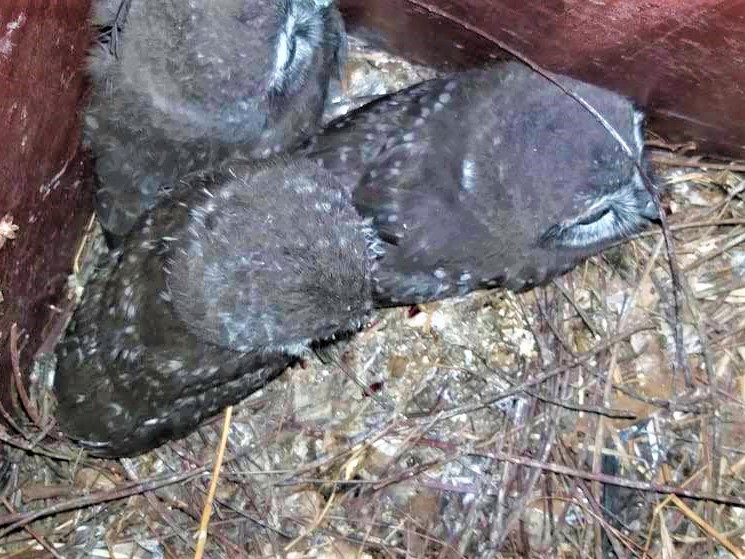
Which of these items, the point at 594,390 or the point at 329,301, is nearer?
the point at 329,301

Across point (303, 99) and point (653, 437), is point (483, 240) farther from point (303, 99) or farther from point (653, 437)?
point (653, 437)

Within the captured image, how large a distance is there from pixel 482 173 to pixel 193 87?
2.31 ft

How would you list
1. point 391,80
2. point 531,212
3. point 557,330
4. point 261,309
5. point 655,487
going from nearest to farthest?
point 261,309, point 531,212, point 655,487, point 557,330, point 391,80

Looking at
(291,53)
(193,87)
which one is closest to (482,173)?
(291,53)

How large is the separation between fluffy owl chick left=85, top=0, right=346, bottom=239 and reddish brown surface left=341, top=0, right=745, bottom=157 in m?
0.30

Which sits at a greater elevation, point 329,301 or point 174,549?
point 329,301

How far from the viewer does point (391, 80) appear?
2543mm

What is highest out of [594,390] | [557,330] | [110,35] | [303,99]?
[110,35]

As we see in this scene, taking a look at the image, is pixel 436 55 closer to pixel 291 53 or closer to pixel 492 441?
pixel 291 53

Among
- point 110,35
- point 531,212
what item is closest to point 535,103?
point 531,212

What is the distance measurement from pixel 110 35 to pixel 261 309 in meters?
0.76

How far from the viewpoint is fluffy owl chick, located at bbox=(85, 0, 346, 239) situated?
1794 mm

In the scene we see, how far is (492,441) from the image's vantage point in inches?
92.1

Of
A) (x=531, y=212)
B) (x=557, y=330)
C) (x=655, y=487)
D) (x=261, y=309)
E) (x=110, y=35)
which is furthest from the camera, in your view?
(x=557, y=330)
